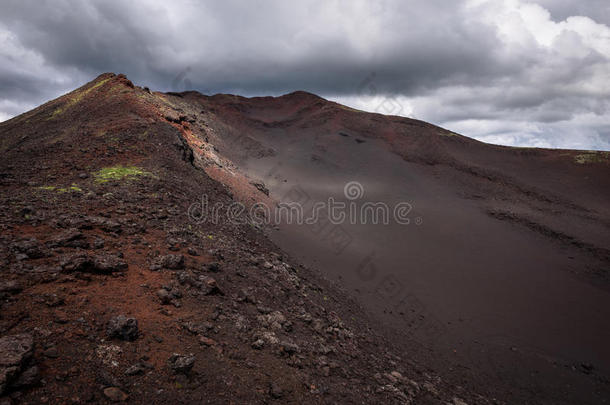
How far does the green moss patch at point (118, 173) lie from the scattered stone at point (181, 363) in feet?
20.1

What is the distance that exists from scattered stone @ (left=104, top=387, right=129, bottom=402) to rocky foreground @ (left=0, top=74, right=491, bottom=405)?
13 millimetres

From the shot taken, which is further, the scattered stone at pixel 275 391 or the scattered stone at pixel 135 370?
the scattered stone at pixel 275 391

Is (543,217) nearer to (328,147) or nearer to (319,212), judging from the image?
(319,212)

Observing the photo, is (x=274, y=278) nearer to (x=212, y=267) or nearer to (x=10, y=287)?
(x=212, y=267)

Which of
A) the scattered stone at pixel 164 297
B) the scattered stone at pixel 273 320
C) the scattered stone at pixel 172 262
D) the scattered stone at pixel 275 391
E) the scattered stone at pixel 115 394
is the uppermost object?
the scattered stone at pixel 172 262

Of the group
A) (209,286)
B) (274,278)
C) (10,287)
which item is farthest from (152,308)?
(274,278)

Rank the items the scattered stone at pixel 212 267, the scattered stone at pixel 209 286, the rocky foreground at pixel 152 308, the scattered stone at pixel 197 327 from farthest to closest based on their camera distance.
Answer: the scattered stone at pixel 212 267, the scattered stone at pixel 209 286, the scattered stone at pixel 197 327, the rocky foreground at pixel 152 308

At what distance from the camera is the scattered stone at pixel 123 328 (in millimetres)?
3309

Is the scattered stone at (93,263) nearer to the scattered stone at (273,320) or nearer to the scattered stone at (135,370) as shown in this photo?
the scattered stone at (135,370)

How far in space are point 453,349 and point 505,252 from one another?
32.7ft

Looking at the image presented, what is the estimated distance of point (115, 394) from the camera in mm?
2670

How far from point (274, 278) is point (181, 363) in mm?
3918

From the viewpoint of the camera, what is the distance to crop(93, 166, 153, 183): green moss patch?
7.63 m

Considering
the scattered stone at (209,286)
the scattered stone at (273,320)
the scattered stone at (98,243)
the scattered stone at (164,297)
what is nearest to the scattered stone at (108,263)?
the scattered stone at (98,243)
